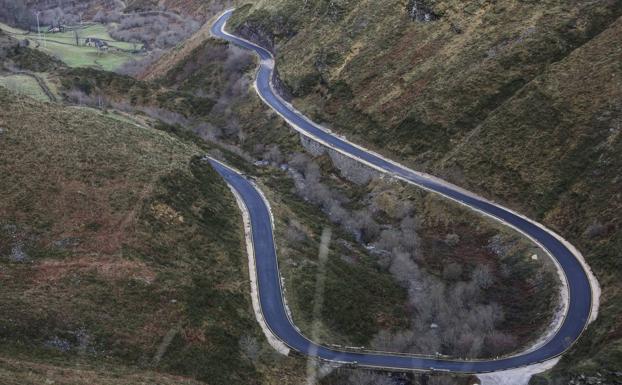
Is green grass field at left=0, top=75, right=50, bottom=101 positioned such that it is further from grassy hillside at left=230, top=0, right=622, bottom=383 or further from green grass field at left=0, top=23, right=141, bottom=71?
green grass field at left=0, top=23, right=141, bottom=71

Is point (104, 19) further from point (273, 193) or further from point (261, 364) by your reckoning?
point (261, 364)

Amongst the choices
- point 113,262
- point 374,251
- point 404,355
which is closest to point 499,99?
point 374,251

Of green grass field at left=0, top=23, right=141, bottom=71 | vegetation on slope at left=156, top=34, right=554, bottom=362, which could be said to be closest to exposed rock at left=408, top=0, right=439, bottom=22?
vegetation on slope at left=156, top=34, right=554, bottom=362

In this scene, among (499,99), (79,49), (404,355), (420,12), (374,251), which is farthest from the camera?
(79,49)

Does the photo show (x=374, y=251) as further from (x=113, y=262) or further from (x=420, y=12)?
(x=420, y=12)

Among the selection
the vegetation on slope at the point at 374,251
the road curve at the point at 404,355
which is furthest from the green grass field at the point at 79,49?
the road curve at the point at 404,355

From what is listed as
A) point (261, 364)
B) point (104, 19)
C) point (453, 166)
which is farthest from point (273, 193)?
point (104, 19)
